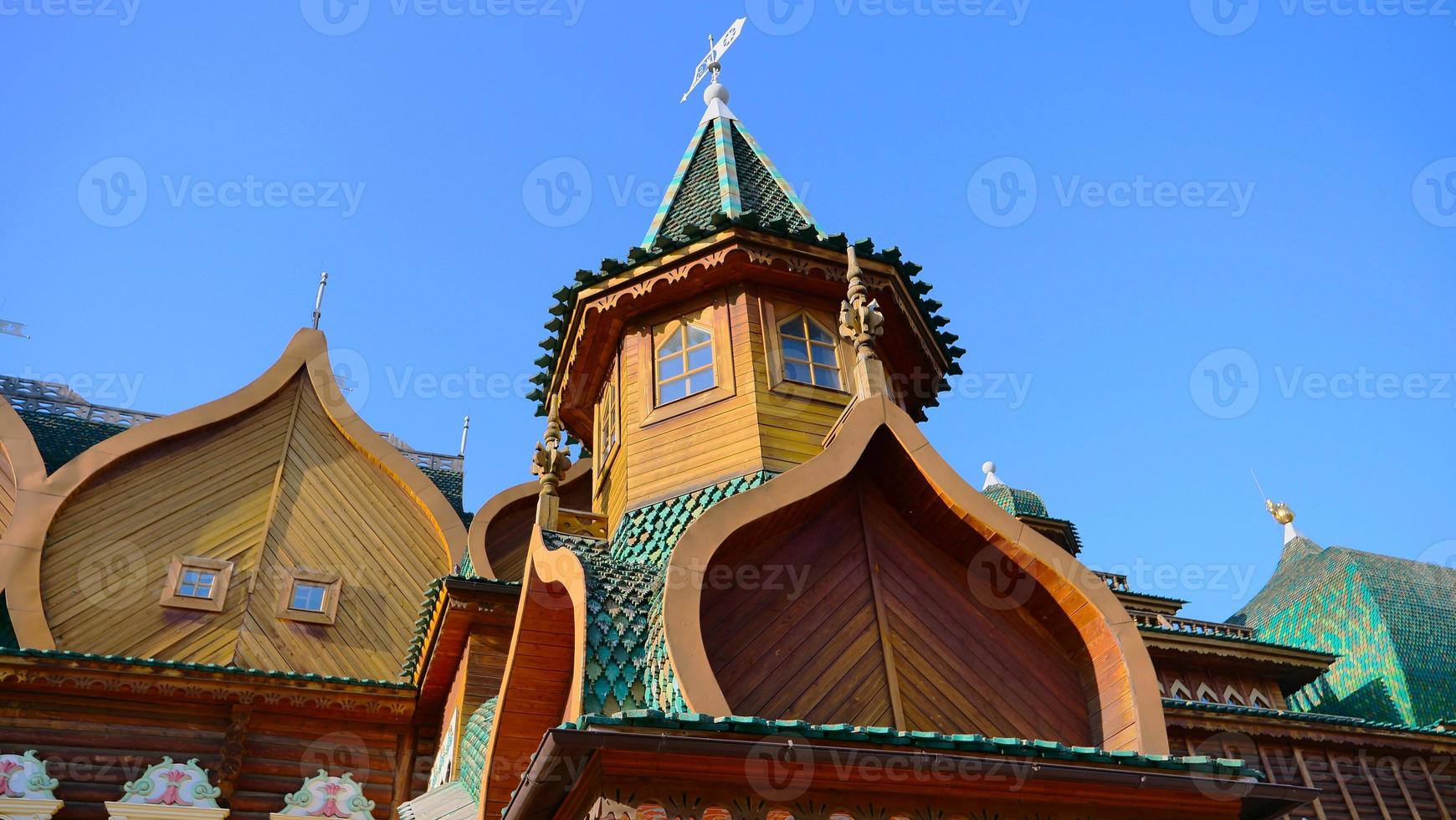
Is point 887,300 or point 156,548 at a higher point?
point 887,300

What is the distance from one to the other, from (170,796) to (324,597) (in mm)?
3272

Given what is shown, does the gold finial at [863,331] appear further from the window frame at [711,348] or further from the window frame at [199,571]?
the window frame at [199,571]

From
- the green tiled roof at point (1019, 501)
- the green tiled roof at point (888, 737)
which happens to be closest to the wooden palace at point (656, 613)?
the green tiled roof at point (888, 737)

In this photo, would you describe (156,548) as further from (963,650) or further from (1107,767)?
(1107,767)

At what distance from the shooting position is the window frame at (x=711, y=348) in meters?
11.2

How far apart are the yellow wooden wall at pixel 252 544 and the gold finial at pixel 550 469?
4638mm

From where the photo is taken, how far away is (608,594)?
8820 millimetres

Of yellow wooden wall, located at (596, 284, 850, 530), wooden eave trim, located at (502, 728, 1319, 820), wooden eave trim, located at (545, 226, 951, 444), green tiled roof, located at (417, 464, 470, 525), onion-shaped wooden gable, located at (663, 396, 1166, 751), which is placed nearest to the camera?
wooden eave trim, located at (502, 728, 1319, 820)

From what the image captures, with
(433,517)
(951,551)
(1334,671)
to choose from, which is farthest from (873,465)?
(1334,671)

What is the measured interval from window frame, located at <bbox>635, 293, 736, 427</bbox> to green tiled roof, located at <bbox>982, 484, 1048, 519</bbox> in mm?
11638

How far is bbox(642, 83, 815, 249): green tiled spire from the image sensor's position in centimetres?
1291

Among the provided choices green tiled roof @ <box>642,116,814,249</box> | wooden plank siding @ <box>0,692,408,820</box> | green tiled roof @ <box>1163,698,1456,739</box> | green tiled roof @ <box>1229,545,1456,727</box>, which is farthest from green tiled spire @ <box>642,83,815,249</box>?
green tiled roof @ <box>1229,545,1456,727</box>

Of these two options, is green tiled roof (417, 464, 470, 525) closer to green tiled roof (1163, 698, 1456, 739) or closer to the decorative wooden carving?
the decorative wooden carving

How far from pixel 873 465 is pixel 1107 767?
3397 mm
